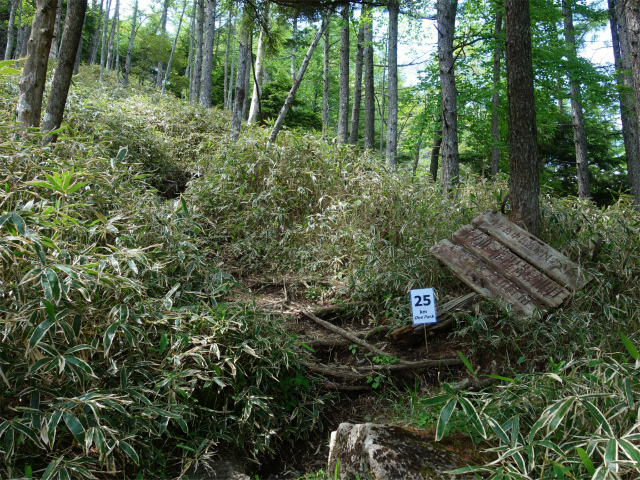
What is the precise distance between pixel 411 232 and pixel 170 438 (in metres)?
3.09

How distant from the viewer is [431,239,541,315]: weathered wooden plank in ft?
10.9

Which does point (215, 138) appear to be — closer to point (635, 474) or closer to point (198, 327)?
point (198, 327)

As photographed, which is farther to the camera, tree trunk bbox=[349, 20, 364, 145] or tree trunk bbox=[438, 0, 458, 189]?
tree trunk bbox=[349, 20, 364, 145]

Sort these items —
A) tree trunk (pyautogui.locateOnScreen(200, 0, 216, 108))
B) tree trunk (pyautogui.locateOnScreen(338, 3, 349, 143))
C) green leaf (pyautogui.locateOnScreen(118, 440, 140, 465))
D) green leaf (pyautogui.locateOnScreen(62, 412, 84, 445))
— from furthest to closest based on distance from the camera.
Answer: tree trunk (pyautogui.locateOnScreen(338, 3, 349, 143)) < tree trunk (pyautogui.locateOnScreen(200, 0, 216, 108)) < green leaf (pyautogui.locateOnScreen(118, 440, 140, 465)) < green leaf (pyautogui.locateOnScreen(62, 412, 84, 445))

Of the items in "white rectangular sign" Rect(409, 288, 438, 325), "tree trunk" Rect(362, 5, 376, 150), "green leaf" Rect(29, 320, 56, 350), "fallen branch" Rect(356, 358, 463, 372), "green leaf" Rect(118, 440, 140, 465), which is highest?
"tree trunk" Rect(362, 5, 376, 150)

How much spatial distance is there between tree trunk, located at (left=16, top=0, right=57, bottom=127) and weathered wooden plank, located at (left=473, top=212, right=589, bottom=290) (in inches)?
168

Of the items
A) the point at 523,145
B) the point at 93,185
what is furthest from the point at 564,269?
the point at 93,185

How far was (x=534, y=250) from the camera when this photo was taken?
3572mm

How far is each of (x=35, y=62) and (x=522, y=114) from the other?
450cm

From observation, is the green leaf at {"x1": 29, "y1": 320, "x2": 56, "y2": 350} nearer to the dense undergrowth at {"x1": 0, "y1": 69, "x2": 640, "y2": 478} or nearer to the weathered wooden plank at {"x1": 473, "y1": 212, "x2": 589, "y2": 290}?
the dense undergrowth at {"x1": 0, "y1": 69, "x2": 640, "y2": 478}

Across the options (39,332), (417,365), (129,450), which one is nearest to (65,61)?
(39,332)

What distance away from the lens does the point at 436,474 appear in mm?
1765

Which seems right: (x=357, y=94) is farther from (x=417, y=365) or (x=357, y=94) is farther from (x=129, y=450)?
(x=129, y=450)

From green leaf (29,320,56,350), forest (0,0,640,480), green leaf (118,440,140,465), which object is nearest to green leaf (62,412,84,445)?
forest (0,0,640,480)
